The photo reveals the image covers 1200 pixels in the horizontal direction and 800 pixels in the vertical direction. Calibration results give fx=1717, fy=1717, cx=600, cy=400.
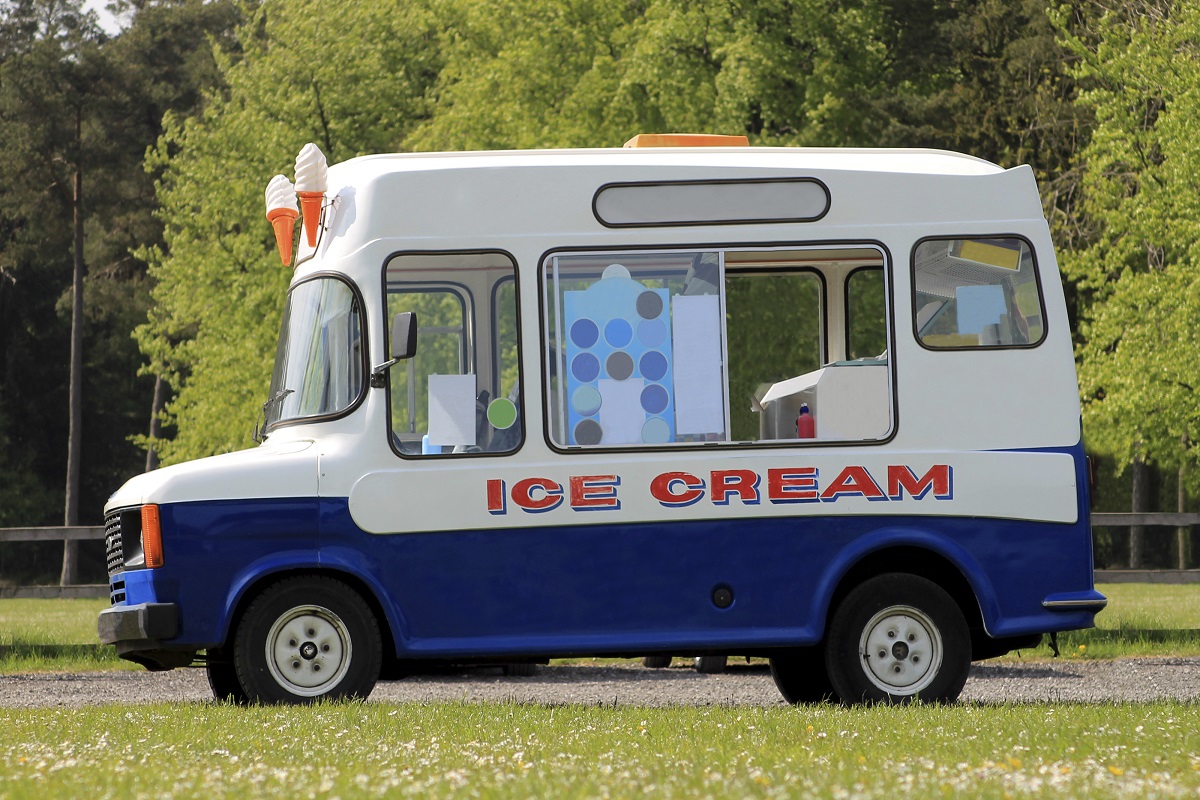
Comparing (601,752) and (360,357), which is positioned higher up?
(360,357)

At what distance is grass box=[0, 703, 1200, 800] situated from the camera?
231 inches

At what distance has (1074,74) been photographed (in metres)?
25.3

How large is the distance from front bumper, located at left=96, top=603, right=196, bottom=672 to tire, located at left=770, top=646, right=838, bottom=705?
3455 mm

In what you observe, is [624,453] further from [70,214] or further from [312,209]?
[70,214]

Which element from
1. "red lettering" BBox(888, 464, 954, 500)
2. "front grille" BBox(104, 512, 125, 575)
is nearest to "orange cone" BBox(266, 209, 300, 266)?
"front grille" BBox(104, 512, 125, 575)

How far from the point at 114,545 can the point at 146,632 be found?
77 cm

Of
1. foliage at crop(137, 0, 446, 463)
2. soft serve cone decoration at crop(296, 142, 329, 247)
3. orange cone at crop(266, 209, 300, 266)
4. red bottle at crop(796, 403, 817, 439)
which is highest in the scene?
foliage at crop(137, 0, 446, 463)

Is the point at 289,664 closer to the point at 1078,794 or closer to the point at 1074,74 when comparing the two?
the point at 1078,794

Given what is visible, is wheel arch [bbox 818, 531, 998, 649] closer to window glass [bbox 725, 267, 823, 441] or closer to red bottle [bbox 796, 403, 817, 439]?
red bottle [bbox 796, 403, 817, 439]

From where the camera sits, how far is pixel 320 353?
962 cm

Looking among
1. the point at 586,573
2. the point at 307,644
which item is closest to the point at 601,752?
the point at 586,573

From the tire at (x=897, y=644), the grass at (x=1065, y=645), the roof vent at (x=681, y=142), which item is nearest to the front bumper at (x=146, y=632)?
the tire at (x=897, y=644)

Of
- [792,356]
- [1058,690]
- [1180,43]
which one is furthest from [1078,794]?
[1180,43]

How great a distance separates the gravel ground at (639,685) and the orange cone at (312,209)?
323 centimetres
